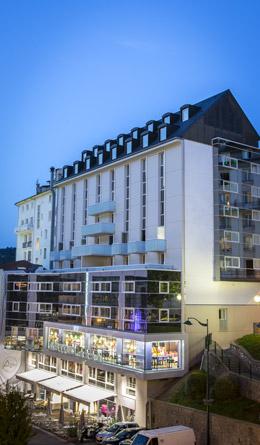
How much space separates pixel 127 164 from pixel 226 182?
1072 centimetres

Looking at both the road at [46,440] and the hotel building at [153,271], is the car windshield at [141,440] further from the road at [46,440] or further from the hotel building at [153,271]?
the hotel building at [153,271]

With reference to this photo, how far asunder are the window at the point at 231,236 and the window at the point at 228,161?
20.9 feet

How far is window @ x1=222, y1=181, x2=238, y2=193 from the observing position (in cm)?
4844

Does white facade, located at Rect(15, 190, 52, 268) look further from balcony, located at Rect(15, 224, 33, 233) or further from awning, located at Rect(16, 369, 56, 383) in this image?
awning, located at Rect(16, 369, 56, 383)

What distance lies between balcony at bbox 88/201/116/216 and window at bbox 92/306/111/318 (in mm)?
11265

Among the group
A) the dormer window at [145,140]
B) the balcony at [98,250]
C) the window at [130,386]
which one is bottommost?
the window at [130,386]

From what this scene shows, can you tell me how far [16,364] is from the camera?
5631 cm

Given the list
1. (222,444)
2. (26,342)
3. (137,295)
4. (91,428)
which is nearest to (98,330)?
(137,295)

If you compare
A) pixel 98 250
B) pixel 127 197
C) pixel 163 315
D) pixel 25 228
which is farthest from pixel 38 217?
pixel 163 315

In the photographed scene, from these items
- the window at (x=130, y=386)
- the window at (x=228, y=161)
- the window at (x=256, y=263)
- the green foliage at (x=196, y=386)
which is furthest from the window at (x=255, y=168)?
the window at (x=130, y=386)

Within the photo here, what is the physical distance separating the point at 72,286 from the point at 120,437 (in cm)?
1995

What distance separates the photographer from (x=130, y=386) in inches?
1644

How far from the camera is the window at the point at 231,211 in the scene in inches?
1893

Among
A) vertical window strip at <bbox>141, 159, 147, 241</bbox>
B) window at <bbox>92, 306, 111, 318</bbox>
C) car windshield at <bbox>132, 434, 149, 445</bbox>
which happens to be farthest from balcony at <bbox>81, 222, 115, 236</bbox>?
car windshield at <bbox>132, 434, 149, 445</bbox>
